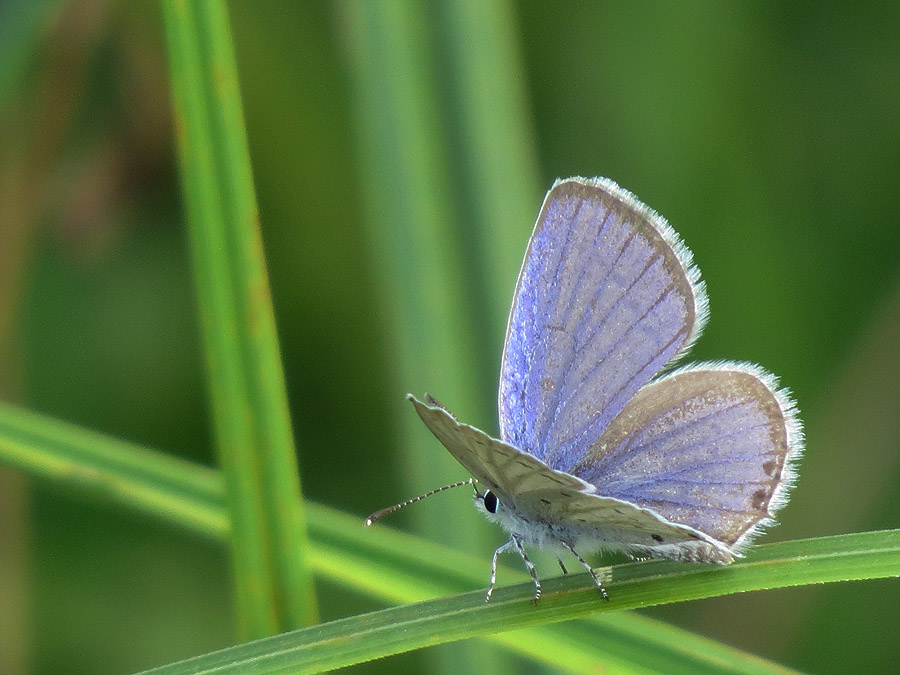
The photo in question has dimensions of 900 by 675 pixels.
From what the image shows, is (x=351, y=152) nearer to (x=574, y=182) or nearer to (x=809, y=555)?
(x=574, y=182)

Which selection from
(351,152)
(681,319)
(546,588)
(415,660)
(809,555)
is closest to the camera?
(809,555)

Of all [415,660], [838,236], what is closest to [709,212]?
[838,236]

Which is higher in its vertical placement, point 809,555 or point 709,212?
point 709,212

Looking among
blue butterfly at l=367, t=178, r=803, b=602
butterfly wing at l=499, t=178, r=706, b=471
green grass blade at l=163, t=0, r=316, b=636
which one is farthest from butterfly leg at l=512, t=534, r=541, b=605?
green grass blade at l=163, t=0, r=316, b=636

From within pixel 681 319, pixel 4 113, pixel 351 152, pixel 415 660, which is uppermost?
pixel 4 113

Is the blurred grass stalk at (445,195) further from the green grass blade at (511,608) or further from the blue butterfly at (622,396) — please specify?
the green grass blade at (511,608)
